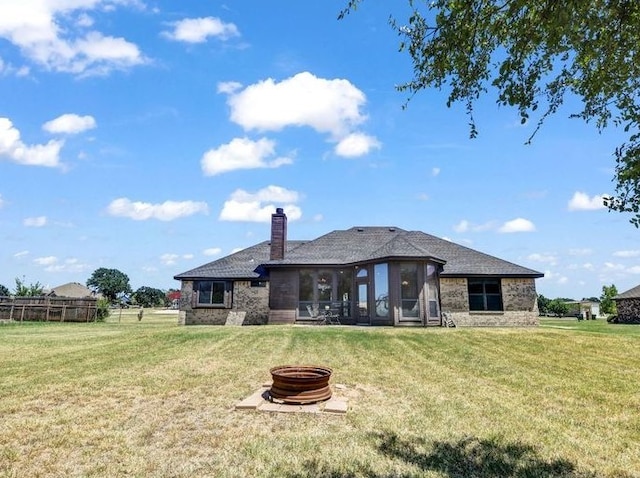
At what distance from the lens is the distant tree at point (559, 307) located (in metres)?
43.0

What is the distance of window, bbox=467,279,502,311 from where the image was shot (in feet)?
68.0

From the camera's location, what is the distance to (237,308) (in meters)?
22.0

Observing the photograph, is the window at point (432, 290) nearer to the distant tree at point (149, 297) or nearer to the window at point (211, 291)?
the window at point (211, 291)

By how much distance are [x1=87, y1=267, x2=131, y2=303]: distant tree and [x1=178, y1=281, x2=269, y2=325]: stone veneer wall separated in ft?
287

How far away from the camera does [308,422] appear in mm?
5500

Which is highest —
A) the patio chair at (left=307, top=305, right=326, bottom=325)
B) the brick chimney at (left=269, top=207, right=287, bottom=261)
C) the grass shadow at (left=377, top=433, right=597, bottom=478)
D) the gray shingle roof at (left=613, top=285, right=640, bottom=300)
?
the brick chimney at (left=269, top=207, right=287, bottom=261)

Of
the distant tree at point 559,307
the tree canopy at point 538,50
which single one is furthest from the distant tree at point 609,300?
the tree canopy at point 538,50

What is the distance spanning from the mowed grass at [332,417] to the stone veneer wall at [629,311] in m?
28.5

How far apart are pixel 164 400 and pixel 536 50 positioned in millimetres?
7251

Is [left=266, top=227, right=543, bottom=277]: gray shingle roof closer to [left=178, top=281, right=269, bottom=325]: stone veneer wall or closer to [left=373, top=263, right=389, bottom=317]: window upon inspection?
[left=373, top=263, right=389, bottom=317]: window

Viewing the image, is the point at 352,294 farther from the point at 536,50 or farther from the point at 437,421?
the point at 536,50

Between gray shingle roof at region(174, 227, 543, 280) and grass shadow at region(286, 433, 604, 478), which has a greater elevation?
gray shingle roof at region(174, 227, 543, 280)

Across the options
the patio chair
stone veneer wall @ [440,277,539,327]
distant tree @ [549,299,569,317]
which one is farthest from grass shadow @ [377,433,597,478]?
distant tree @ [549,299,569,317]

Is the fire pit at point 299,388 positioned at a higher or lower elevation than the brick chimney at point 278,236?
lower
